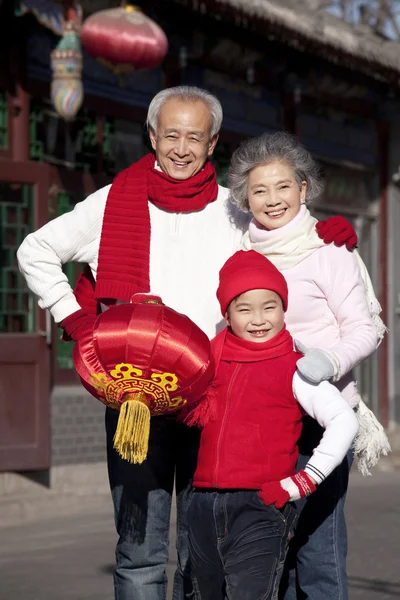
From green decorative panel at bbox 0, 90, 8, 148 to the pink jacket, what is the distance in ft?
18.6

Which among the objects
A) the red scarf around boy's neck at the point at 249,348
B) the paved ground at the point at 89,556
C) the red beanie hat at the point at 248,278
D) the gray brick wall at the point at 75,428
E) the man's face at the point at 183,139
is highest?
the man's face at the point at 183,139

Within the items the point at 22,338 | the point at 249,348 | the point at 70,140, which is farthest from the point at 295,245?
the point at 70,140

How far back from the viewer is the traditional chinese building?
9.59 m

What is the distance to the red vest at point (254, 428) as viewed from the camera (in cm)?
405

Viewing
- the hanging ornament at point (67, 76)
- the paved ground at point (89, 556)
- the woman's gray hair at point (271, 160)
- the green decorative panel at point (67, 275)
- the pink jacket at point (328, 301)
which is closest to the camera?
the pink jacket at point (328, 301)

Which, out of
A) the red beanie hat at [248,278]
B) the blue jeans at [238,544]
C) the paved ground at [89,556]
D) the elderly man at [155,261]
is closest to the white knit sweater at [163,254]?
the elderly man at [155,261]

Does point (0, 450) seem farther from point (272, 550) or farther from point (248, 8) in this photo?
point (272, 550)

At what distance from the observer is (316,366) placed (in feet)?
13.0

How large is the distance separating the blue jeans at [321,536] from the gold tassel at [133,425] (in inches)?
24.8

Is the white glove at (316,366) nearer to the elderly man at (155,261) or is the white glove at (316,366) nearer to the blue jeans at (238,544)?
the blue jeans at (238,544)

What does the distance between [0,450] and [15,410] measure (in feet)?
1.14

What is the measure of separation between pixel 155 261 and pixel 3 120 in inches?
214

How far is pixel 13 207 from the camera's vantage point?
9.60m

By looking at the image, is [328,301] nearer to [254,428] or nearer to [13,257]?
[254,428]
